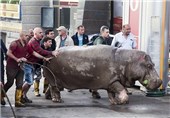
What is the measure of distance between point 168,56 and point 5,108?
4051 mm

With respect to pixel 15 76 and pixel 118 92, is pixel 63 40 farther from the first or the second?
pixel 118 92

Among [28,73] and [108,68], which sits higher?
[108,68]

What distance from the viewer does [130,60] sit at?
10.1m

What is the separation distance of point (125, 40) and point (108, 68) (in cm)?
155

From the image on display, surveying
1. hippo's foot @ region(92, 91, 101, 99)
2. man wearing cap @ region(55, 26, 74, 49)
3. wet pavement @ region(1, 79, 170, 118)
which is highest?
man wearing cap @ region(55, 26, 74, 49)

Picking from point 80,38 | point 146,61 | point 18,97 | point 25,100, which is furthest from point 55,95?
point 146,61

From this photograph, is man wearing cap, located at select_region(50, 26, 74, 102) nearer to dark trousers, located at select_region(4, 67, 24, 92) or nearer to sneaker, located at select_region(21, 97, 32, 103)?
sneaker, located at select_region(21, 97, 32, 103)

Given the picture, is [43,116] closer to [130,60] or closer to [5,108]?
[5,108]

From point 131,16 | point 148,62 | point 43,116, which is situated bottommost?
point 43,116

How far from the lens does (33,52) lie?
33.7 ft

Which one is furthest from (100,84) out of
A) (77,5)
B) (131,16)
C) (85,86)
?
(77,5)

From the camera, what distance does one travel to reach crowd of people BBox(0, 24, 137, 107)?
9.79 m

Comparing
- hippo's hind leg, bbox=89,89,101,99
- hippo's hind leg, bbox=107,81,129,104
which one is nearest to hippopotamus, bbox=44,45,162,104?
hippo's hind leg, bbox=107,81,129,104

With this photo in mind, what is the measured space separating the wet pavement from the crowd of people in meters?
0.28
